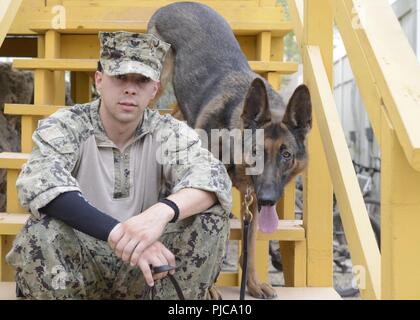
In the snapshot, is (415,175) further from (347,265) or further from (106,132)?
(347,265)

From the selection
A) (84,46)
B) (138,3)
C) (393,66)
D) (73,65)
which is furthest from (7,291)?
(138,3)

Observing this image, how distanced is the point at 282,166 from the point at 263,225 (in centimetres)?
31

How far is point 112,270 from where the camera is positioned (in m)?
2.37

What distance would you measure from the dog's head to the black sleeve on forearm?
1.00 metres

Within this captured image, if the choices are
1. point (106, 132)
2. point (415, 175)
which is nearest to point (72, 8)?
point (106, 132)

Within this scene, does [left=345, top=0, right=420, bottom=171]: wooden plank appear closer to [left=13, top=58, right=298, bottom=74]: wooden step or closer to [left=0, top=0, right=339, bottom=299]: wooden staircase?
[left=0, top=0, right=339, bottom=299]: wooden staircase

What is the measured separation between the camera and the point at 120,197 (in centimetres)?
254

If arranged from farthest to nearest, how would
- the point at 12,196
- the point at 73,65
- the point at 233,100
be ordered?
the point at 73,65
the point at 233,100
the point at 12,196

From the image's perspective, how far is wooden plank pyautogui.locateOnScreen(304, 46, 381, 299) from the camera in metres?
2.12

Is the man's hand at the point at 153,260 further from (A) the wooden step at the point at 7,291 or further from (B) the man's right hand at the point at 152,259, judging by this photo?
(A) the wooden step at the point at 7,291

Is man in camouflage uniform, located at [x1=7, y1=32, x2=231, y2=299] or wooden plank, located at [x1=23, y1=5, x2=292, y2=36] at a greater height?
wooden plank, located at [x1=23, y1=5, x2=292, y2=36]

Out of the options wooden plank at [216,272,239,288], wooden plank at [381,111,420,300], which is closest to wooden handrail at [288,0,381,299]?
wooden plank at [381,111,420,300]

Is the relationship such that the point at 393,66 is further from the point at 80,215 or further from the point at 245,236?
the point at 80,215

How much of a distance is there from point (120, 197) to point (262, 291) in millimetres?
864
